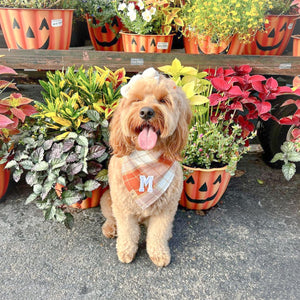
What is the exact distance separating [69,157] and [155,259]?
3.28 ft

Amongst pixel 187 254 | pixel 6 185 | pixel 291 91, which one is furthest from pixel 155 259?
pixel 291 91

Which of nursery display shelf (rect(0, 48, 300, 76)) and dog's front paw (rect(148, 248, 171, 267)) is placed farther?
nursery display shelf (rect(0, 48, 300, 76))

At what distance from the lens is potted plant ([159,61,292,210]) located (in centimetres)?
230

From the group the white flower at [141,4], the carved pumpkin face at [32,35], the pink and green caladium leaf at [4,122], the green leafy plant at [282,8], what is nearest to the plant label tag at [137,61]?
the white flower at [141,4]

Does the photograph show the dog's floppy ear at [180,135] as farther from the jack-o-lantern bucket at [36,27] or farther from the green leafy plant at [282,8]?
the green leafy plant at [282,8]

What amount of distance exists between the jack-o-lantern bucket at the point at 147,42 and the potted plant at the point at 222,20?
26 centimetres

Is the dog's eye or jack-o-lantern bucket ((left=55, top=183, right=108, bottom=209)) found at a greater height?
the dog's eye

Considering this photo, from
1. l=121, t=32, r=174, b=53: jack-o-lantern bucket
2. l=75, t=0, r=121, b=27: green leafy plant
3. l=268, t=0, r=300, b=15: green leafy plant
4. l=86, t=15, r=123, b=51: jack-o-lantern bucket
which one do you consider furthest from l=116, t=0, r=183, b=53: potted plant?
l=268, t=0, r=300, b=15: green leafy plant

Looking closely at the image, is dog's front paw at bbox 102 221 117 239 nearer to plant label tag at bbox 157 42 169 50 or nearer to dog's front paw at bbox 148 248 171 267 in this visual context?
dog's front paw at bbox 148 248 171 267

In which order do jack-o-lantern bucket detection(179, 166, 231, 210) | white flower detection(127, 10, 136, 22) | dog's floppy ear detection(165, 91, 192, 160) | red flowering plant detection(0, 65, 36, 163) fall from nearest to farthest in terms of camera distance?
dog's floppy ear detection(165, 91, 192, 160) < red flowering plant detection(0, 65, 36, 163) < jack-o-lantern bucket detection(179, 166, 231, 210) < white flower detection(127, 10, 136, 22)

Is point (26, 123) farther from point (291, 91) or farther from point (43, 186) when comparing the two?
point (291, 91)

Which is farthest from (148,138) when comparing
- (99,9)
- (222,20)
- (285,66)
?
(99,9)

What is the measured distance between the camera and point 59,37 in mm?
2713

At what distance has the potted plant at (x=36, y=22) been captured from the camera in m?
2.48
